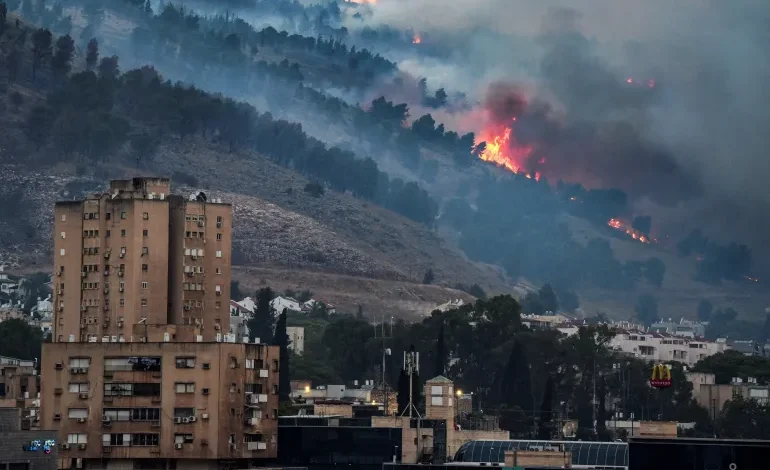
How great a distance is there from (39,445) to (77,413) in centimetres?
2391

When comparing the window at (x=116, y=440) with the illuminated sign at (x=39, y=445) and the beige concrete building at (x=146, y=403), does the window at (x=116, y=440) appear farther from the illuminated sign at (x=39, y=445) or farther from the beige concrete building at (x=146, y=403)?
the illuminated sign at (x=39, y=445)

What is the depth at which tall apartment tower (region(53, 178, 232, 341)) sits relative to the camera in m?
166

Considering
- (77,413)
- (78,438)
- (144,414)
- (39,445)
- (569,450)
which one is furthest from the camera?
(77,413)

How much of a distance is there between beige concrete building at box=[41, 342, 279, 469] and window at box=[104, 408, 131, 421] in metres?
0.06

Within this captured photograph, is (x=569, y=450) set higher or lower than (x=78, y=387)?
lower

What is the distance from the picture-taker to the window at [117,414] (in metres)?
141

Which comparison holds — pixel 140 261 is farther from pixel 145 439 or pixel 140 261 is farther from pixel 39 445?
pixel 39 445

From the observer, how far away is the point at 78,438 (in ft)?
461

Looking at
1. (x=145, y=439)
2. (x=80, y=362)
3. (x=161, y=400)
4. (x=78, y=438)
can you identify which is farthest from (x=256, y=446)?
(x=80, y=362)

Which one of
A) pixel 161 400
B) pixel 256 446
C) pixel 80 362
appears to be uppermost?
pixel 80 362

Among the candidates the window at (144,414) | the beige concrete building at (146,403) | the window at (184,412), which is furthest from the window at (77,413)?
the window at (184,412)

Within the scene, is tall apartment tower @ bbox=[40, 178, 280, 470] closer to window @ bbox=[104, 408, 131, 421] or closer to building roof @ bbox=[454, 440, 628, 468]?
window @ bbox=[104, 408, 131, 421]

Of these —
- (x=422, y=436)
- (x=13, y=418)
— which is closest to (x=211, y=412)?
(x=422, y=436)

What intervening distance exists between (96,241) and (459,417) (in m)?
37.9
